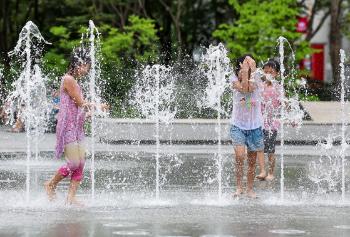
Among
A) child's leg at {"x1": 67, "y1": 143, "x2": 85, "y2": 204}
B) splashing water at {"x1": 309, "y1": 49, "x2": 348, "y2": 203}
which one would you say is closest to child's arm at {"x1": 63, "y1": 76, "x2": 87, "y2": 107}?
child's leg at {"x1": 67, "y1": 143, "x2": 85, "y2": 204}

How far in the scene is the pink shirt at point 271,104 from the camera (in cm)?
1639

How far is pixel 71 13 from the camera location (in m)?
49.1

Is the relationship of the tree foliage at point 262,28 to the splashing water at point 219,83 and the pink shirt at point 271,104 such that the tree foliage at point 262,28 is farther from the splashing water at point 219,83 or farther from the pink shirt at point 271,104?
the pink shirt at point 271,104

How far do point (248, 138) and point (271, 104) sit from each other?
2441 mm

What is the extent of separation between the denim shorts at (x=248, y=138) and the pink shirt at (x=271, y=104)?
2195mm

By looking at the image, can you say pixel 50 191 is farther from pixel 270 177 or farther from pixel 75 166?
pixel 270 177

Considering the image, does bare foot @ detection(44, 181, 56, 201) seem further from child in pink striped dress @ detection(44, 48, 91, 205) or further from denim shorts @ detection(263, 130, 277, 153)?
denim shorts @ detection(263, 130, 277, 153)

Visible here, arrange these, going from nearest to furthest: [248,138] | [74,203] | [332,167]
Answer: [74,203] < [248,138] < [332,167]

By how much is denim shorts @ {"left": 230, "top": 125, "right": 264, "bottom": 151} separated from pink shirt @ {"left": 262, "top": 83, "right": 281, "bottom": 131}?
2195 mm

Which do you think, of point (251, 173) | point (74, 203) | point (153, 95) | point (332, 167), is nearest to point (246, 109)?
point (251, 173)

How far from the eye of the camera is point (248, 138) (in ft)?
46.3

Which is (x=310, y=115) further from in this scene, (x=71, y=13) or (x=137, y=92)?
(x=71, y=13)

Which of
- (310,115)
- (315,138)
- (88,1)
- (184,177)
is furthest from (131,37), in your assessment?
(184,177)

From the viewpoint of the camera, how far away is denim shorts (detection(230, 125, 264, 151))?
14039 millimetres
